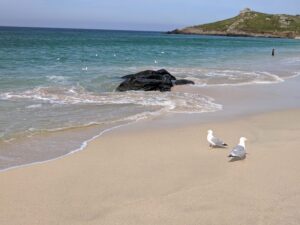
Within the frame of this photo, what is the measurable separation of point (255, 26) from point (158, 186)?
174751 mm

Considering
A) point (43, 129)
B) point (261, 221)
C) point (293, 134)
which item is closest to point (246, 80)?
point (293, 134)

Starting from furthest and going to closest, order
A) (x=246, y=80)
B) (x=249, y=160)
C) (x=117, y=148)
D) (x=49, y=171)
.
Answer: (x=246, y=80) → (x=117, y=148) → (x=249, y=160) → (x=49, y=171)

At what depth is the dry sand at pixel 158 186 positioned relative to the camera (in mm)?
5898

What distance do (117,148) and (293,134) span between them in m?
4.17

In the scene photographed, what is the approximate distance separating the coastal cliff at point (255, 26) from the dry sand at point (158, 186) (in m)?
147

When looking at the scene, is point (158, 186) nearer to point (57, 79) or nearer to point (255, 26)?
point (57, 79)

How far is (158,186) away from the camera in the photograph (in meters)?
6.98

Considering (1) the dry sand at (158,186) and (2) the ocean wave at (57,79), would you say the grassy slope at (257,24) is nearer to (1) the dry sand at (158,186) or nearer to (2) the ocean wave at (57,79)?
(2) the ocean wave at (57,79)

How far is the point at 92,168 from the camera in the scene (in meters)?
7.92

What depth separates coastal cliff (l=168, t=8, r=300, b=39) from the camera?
161625 millimetres

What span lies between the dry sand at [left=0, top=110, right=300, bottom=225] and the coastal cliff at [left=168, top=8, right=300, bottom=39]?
147105 mm

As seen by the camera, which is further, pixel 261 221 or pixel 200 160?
pixel 200 160

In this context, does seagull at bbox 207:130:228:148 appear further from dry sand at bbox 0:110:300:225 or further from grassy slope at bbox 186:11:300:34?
grassy slope at bbox 186:11:300:34

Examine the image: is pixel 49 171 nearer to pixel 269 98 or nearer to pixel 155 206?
pixel 155 206
